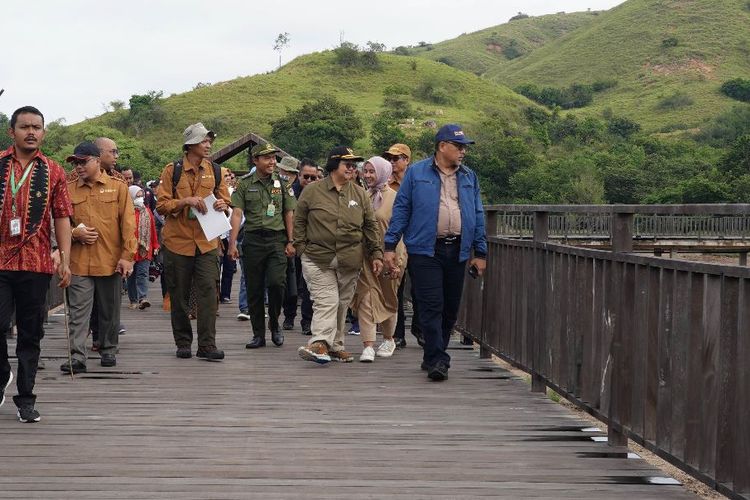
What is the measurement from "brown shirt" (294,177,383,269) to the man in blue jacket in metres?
1.08

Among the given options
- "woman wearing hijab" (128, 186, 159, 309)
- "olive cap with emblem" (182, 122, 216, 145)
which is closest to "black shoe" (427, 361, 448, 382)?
"olive cap with emblem" (182, 122, 216, 145)

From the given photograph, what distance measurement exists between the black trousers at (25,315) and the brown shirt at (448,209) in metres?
3.07

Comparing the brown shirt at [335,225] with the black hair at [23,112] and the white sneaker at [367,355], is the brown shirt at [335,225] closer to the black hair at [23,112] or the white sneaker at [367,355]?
the white sneaker at [367,355]

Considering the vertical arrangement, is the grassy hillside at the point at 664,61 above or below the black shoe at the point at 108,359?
above

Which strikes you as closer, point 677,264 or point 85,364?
point 677,264

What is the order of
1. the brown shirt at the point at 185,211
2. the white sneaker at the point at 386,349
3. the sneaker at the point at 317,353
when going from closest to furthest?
the sneaker at the point at 317,353 < the brown shirt at the point at 185,211 < the white sneaker at the point at 386,349

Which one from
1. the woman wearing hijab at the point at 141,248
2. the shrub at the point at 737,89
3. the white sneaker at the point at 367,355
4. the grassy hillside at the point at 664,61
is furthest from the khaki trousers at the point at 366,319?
the shrub at the point at 737,89

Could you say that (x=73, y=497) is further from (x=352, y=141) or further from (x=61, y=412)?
(x=352, y=141)

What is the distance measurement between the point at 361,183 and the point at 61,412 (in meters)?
4.94

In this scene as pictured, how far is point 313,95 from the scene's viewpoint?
148 meters

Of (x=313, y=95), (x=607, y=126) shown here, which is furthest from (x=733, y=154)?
(x=313, y=95)

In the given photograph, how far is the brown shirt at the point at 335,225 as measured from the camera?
10547mm

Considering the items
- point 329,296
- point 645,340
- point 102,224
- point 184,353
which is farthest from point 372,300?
point 645,340

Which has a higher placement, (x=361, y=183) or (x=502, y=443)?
(x=361, y=183)
